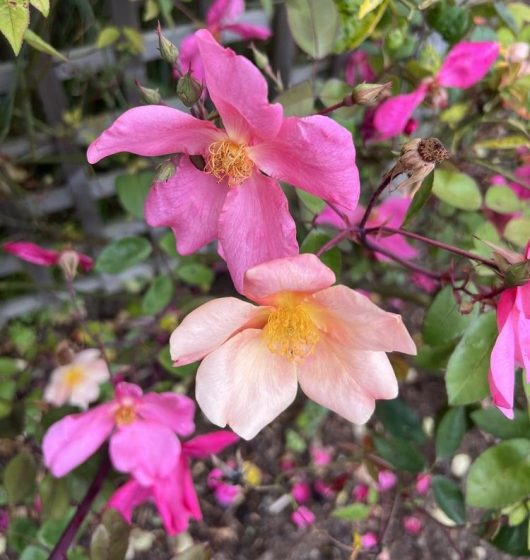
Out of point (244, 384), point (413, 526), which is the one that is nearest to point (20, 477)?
point (244, 384)

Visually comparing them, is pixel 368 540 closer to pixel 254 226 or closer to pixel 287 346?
pixel 287 346

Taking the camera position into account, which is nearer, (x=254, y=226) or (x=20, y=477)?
(x=254, y=226)

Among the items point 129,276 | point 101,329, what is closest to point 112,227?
point 129,276

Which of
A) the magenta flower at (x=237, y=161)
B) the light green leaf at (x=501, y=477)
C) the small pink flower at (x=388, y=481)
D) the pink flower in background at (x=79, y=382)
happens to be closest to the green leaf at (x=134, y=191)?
the pink flower in background at (x=79, y=382)

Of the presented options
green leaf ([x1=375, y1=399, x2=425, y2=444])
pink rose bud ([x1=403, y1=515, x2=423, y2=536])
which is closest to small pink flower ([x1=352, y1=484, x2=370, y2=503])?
pink rose bud ([x1=403, y1=515, x2=423, y2=536])

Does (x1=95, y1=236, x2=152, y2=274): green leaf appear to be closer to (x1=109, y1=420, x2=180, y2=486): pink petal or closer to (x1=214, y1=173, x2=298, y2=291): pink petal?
(x1=109, y1=420, x2=180, y2=486): pink petal

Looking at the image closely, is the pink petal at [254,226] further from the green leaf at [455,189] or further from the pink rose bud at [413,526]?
the pink rose bud at [413,526]
